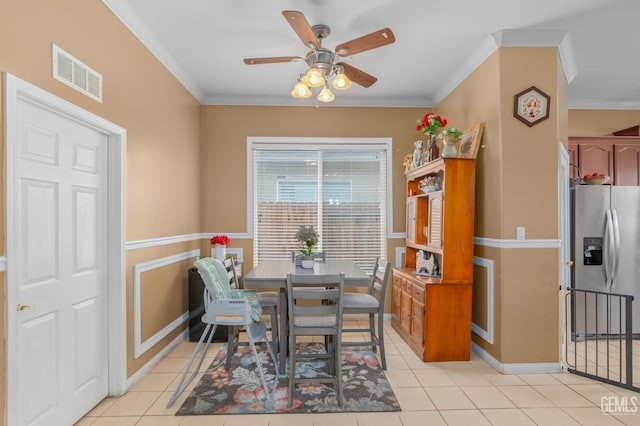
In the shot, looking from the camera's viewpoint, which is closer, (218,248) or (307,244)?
(307,244)

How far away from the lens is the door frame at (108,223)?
5.79ft

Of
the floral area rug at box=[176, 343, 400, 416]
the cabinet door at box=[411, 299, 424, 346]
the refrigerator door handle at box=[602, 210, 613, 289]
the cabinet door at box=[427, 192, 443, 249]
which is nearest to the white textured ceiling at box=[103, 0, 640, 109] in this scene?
the cabinet door at box=[427, 192, 443, 249]

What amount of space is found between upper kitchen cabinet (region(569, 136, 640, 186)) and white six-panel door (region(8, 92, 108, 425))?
205 inches

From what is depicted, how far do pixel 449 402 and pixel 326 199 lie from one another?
2.95 m

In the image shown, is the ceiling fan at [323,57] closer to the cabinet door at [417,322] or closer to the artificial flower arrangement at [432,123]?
the artificial flower arrangement at [432,123]

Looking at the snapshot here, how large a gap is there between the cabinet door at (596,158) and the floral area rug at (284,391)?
12.0 feet

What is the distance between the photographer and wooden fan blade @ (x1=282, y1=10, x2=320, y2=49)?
7.09ft

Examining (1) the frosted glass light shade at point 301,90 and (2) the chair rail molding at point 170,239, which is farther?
(2) the chair rail molding at point 170,239

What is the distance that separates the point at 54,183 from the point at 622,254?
534 cm

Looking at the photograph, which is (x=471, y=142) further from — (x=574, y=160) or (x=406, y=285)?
(x=574, y=160)

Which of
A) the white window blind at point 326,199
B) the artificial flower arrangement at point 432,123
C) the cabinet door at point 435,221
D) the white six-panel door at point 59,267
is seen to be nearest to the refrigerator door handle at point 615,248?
the cabinet door at point 435,221

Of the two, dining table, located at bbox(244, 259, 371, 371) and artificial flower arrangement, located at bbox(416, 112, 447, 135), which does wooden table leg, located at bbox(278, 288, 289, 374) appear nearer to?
dining table, located at bbox(244, 259, 371, 371)

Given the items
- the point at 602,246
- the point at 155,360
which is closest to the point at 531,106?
the point at 602,246

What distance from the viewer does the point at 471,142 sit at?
3.63 metres
